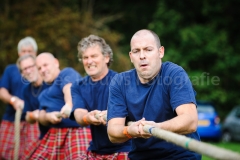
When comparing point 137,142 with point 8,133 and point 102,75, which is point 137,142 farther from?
point 8,133

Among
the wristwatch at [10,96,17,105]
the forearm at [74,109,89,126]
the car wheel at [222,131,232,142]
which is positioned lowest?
the forearm at [74,109,89,126]

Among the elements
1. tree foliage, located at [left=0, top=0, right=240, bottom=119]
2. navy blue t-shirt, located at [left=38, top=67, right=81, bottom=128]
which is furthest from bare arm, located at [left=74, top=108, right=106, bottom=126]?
tree foliage, located at [left=0, top=0, right=240, bottom=119]

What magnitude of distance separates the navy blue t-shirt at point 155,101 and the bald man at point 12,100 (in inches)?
179

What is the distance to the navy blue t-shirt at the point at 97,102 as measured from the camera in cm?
585

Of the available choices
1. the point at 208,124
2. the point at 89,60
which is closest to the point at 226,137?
the point at 208,124

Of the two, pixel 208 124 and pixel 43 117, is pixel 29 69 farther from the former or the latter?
pixel 208 124

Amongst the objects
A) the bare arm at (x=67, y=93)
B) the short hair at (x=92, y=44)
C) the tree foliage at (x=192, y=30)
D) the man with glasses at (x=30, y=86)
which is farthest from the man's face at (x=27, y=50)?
the tree foliage at (x=192, y=30)

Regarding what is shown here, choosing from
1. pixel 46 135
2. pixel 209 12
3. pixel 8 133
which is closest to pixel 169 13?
pixel 209 12

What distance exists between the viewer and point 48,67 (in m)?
7.12

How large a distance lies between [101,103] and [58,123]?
1133 millimetres

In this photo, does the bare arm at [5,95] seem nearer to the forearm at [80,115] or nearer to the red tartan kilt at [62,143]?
the red tartan kilt at [62,143]

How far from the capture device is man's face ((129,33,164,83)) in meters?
4.52

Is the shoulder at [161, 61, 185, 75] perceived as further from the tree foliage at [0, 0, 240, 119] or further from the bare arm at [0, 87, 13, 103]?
the tree foliage at [0, 0, 240, 119]

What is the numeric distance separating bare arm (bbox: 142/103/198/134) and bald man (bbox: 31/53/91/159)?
8.32 feet
